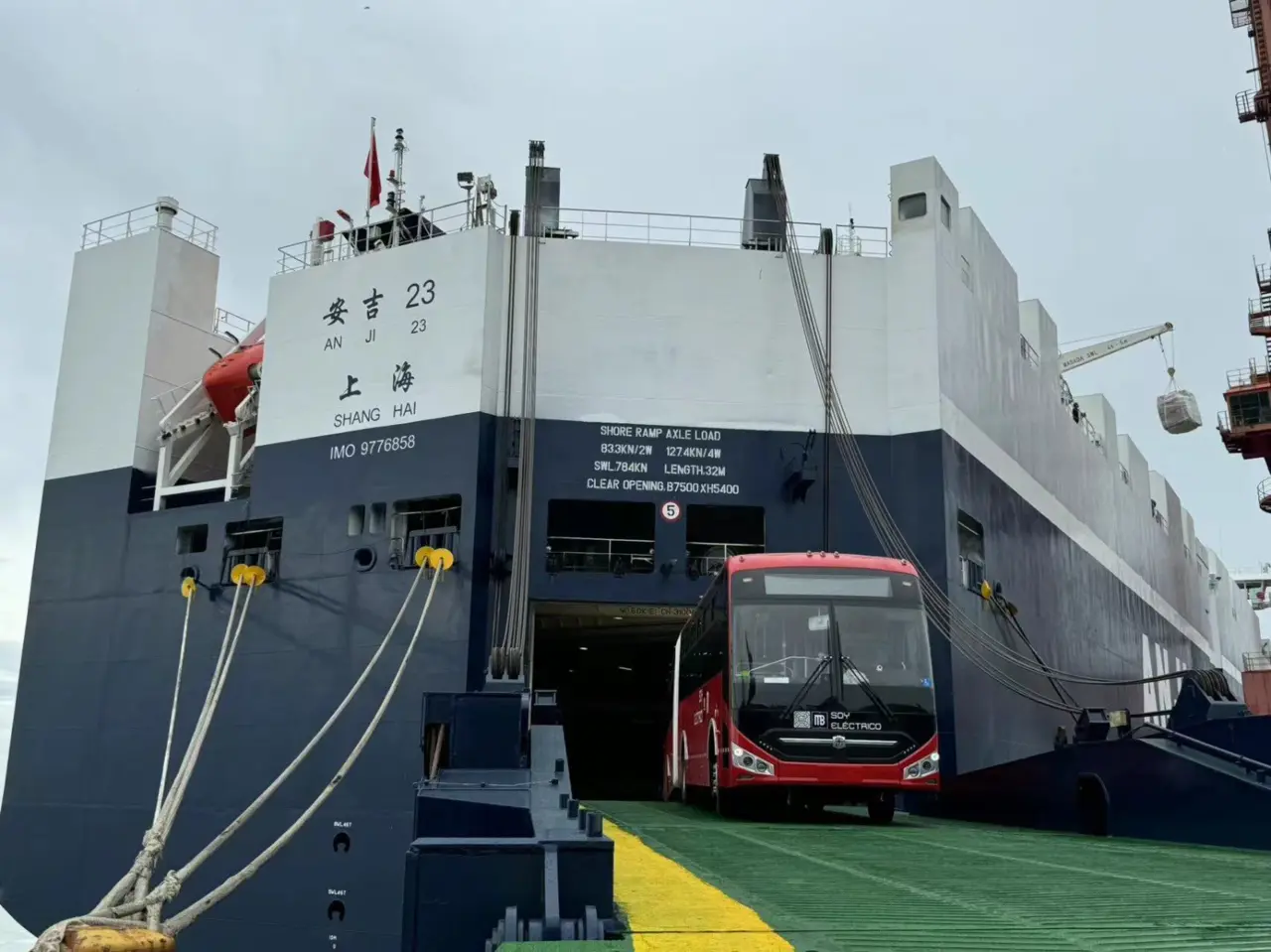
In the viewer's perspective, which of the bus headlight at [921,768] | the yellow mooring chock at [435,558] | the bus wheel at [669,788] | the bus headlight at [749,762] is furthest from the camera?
the bus wheel at [669,788]

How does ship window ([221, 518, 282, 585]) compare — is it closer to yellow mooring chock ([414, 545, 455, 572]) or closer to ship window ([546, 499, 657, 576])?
yellow mooring chock ([414, 545, 455, 572])

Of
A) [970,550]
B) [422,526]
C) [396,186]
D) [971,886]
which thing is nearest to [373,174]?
[396,186]

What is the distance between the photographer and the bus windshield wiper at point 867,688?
1149 cm

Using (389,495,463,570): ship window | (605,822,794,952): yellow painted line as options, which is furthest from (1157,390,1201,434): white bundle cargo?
(605,822,794,952): yellow painted line

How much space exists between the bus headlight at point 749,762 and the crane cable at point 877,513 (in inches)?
229

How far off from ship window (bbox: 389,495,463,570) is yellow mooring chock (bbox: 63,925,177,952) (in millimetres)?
11367

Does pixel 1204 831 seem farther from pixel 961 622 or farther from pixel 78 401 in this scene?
pixel 78 401

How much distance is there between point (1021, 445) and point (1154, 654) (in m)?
15.7

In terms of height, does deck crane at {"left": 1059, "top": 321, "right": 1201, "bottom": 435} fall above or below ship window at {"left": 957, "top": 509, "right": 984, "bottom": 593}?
above

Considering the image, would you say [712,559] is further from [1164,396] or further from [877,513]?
[1164,396]

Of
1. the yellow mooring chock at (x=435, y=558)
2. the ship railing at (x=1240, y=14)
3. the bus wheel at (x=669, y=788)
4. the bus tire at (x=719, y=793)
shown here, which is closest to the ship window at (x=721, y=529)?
the bus wheel at (x=669, y=788)

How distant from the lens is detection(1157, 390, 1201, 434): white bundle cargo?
115 ft

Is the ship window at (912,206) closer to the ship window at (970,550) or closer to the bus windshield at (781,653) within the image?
the ship window at (970,550)

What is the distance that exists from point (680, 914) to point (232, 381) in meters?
15.9
